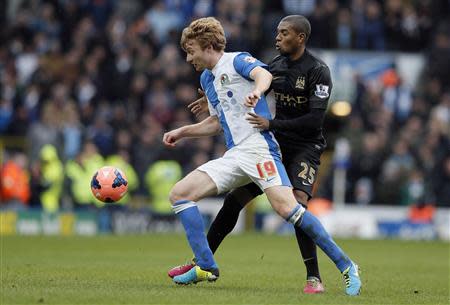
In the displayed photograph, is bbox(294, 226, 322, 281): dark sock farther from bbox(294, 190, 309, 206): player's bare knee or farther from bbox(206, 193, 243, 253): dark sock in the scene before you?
bbox(206, 193, 243, 253): dark sock

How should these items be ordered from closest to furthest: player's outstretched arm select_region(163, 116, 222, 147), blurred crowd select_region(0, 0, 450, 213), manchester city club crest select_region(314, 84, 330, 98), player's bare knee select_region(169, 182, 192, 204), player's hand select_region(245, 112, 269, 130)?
player's hand select_region(245, 112, 269, 130)
player's bare knee select_region(169, 182, 192, 204)
manchester city club crest select_region(314, 84, 330, 98)
player's outstretched arm select_region(163, 116, 222, 147)
blurred crowd select_region(0, 0, 450, 213)

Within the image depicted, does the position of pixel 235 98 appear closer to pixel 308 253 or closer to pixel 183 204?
pixel 183 204

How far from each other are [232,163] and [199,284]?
4.29ft

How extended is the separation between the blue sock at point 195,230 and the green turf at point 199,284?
26cm

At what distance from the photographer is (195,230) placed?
9.81m

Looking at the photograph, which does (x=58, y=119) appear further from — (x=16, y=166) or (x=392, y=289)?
(x=392, y=289)

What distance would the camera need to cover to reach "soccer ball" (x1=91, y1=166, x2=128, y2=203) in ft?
34.0

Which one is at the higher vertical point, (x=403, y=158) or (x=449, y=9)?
(x=449, y=9)

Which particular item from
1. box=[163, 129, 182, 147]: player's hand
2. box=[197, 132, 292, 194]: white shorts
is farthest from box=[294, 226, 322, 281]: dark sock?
box=[163, 129, 182, 147]: player's hand

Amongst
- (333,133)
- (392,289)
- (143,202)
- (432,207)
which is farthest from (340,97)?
(392,289)

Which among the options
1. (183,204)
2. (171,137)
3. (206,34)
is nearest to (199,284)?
(183,204)

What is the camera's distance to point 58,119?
24266mm

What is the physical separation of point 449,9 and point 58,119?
10.7 meters

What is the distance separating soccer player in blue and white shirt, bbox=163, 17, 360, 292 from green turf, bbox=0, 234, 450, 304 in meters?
0.49
